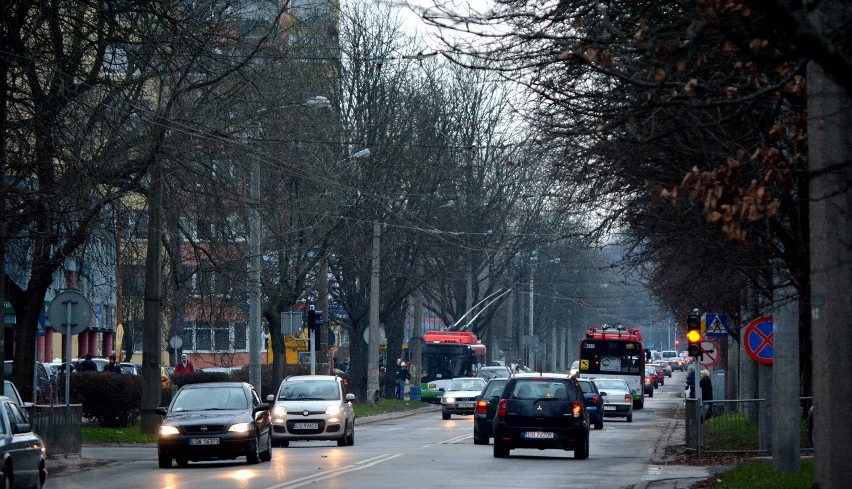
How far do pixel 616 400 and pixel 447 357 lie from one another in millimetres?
17612

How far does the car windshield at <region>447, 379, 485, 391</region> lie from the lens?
50.0 meters

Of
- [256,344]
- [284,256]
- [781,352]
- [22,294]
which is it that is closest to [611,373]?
[284,256]

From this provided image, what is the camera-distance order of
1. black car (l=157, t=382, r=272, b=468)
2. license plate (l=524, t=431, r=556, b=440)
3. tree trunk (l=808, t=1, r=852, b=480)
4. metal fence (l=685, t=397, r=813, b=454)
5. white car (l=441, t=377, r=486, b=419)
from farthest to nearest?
white car (l=441, t=377, r=486, b=419), metal fence (l=685, t=397, r=813, b=454), license plate (l=524, t=431, r=556, b=440), black car (l=157, t=382, r=272, b=468), tree trunk (l=808, t=1, r=852, b=480)

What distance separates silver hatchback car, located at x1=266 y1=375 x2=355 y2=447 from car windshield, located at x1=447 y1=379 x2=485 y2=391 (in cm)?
1859

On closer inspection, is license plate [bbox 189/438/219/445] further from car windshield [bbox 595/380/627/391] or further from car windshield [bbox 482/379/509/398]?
car windshield [bbox 595/380/627/391]

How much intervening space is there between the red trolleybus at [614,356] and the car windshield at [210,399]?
37.9 meters

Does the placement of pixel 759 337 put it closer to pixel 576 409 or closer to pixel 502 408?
pixel 576 409

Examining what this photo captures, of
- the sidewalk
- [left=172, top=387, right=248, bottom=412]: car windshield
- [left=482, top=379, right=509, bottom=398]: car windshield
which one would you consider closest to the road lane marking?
[left=172, top=387, right=248, bottom=412]: car windshield

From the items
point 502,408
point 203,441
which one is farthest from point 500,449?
point 203,441

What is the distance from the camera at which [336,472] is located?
21594mm

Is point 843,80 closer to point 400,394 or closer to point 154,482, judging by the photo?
point 154,482

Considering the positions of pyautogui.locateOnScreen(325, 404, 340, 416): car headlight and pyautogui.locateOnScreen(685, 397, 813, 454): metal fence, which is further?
pyautogui.locateOnScreen(325, 404, 340, 416): car headlight

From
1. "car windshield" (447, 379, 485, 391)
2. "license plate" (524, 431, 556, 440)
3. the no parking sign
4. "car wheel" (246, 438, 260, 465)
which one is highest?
the no parking sign

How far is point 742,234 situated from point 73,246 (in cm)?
1884
